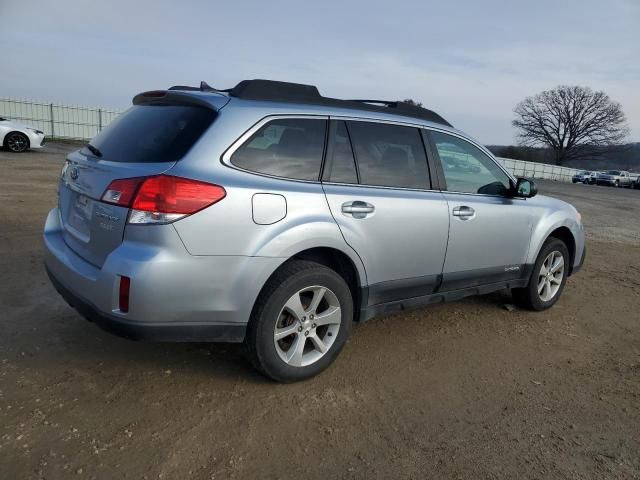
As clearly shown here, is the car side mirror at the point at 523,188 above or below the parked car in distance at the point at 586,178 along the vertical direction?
above

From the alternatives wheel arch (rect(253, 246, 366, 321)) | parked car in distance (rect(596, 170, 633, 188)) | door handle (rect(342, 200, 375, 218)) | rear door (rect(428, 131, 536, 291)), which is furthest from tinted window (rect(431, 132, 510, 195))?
parked car in distance (rect(596, 170, 633, 188))

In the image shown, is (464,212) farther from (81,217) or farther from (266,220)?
(81,217)

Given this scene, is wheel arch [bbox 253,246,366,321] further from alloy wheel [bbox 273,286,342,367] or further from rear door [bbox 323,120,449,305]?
alloy wheel [bbox 273,286,342,367]

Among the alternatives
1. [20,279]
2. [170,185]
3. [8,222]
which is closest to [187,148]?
[170,185]

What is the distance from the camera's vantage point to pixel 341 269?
11.0 ft

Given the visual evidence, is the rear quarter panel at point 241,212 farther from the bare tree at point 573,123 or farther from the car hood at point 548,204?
the bare tree at point 573,123

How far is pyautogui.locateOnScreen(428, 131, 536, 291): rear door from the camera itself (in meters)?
3.92

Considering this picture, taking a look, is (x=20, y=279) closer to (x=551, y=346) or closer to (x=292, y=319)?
(x=292, y=319)

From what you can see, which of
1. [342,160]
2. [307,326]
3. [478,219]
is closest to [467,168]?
[478,219]

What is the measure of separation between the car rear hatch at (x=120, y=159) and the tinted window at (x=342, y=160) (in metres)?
0.79

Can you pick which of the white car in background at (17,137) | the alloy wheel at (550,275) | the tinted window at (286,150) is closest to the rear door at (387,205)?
the tinted window at (286,150)

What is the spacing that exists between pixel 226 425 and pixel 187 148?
151 centimetres

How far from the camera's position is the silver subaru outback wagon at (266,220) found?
8.55ft

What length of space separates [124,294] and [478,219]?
2.73 metres
